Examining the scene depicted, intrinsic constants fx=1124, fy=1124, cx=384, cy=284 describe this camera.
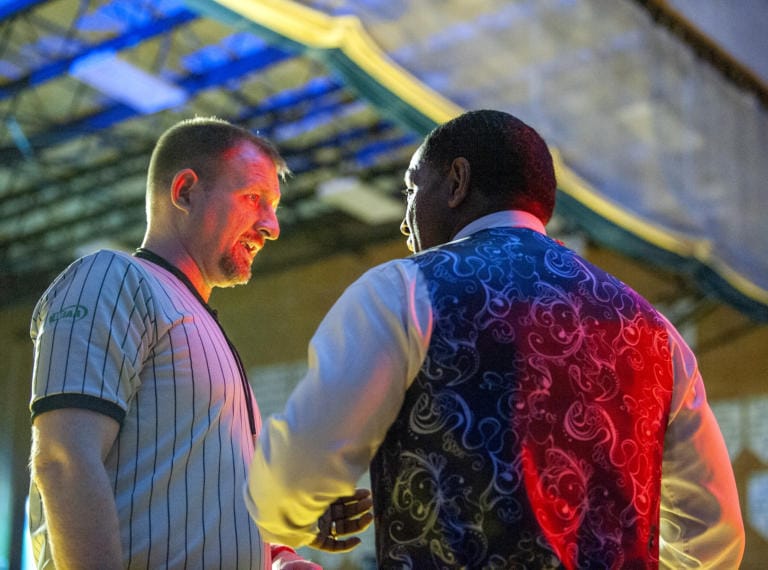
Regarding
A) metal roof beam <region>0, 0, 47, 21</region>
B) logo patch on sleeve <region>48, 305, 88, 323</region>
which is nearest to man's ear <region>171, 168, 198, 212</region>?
logo patch on sleeve <region>48, 305, 88, 323</region>

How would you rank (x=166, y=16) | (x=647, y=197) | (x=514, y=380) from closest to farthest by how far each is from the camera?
(x=514, y=380) < (x=647, y=197) < (x=166, y=16)

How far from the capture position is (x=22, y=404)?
14797 mm

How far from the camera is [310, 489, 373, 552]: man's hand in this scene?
169cm

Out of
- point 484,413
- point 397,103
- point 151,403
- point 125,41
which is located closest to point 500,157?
point 484,413

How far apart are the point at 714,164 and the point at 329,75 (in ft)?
15.6

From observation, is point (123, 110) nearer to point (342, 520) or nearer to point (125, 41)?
point (125, 41)

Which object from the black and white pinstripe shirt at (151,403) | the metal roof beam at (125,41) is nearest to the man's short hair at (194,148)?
the black and white pinstripe shirt at (151,403)

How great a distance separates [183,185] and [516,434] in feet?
2.84

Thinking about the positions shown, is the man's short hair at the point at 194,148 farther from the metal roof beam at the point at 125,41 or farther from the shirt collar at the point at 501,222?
the metal roof beam at the point at 125,41

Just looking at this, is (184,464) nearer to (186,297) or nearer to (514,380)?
(186,297)

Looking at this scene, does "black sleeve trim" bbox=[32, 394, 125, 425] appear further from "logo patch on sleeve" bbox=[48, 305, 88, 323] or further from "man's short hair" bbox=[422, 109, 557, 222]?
"man's short hair" bbox=[422, 109, 557, 222]

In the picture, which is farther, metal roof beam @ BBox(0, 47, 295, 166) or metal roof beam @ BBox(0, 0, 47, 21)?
metal roof beam @ BBox(0, 47, 295, 166)

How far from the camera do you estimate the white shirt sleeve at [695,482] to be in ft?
5.08

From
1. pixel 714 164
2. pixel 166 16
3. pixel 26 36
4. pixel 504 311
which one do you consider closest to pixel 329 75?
pixel 166 16
